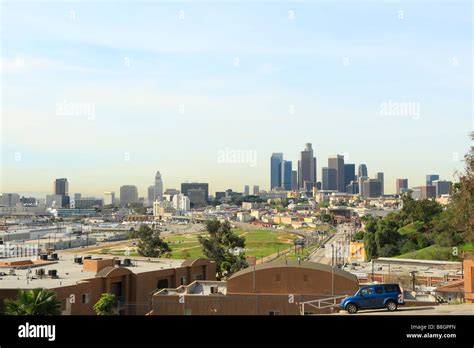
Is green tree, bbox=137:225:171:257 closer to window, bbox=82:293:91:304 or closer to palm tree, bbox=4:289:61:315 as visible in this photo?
window, bbox=82:293:91:304

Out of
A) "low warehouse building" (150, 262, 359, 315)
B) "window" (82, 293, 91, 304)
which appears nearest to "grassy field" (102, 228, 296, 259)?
"window" (82, 293, 91, 304)

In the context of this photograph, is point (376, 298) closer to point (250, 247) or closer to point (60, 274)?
point (60, 274)

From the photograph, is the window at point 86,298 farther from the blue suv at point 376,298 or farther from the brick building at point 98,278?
the blue suv at point 376,298

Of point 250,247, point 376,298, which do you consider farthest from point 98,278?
point 250,247

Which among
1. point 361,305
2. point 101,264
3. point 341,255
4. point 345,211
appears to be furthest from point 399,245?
point 345,211
